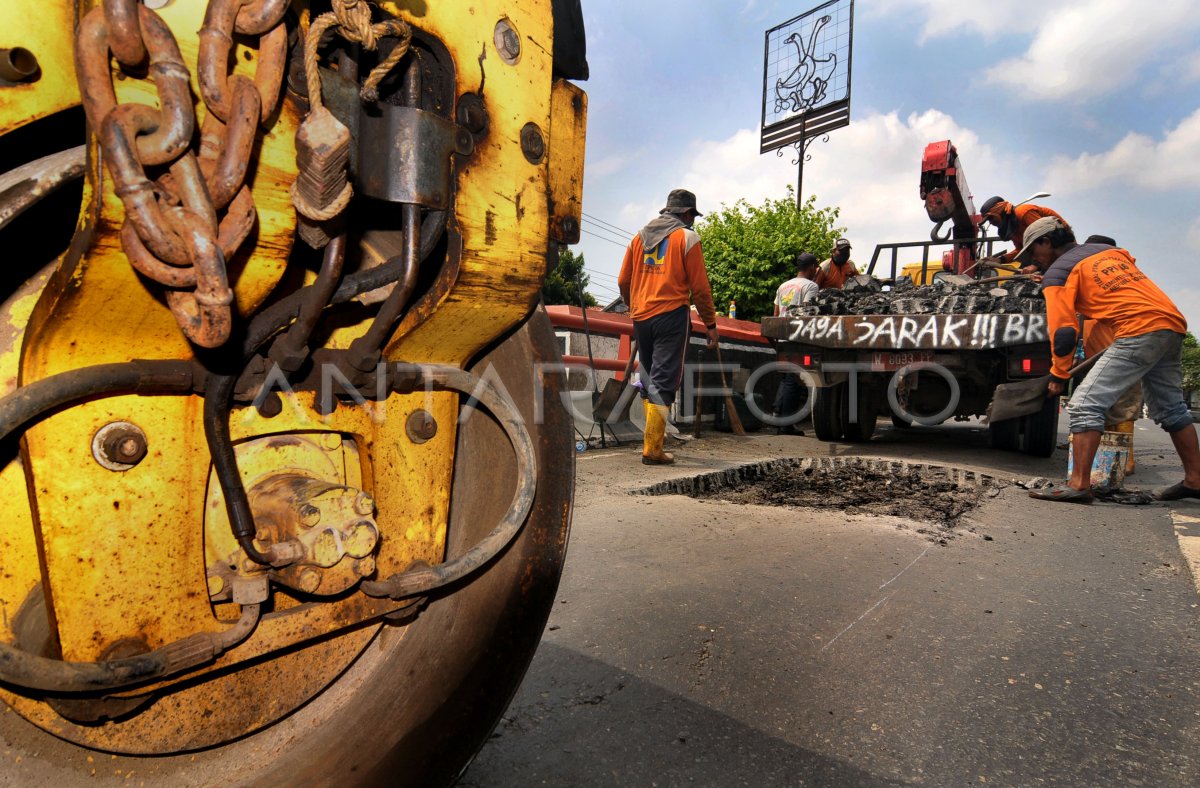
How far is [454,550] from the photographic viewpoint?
1.09 metres

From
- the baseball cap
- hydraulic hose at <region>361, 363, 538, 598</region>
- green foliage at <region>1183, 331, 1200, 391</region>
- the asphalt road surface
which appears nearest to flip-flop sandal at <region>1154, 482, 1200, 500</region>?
the asphalt road surface

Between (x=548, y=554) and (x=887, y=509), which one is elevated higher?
(x=548, y=554)

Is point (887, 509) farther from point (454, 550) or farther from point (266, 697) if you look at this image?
point (266, 697)

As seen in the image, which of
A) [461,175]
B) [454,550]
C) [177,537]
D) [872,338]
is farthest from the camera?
[872,338]

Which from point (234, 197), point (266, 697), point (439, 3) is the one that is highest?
point (439, 3)

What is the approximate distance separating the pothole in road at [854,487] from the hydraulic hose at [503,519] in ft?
8.64

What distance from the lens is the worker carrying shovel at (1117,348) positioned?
3.78 metres

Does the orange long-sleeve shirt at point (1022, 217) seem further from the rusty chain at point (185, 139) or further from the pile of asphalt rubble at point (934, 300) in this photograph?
the rusty chain at point (185, 139)

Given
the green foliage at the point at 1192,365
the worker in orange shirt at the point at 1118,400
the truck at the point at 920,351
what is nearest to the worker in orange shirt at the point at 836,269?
the truck at the point at 920,351

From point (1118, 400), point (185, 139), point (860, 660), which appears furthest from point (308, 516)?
point (1118, 400)

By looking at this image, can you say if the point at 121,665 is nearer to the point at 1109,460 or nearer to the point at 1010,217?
the point at 1109,460

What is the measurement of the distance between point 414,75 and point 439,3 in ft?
0.35

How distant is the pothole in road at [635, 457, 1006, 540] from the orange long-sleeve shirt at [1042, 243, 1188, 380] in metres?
1.01

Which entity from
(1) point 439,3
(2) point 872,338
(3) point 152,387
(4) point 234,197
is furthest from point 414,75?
(2) point 872,338
